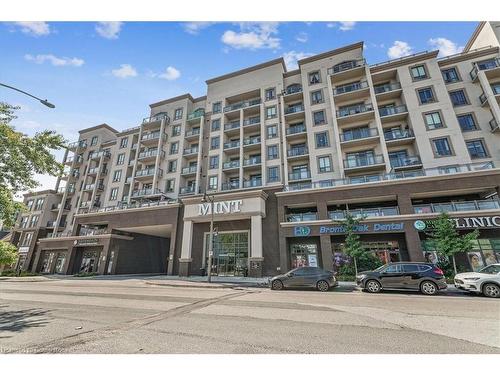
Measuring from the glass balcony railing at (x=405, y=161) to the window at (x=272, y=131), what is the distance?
48.8 ft

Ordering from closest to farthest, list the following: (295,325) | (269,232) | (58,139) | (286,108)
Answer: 1. (295,325)
2. (58,139)
3. (269,232)
4. (286,108)

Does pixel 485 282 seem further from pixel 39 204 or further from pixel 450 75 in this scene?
pixel 39 204

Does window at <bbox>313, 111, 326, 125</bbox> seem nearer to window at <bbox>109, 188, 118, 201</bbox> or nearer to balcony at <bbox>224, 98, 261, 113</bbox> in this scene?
balcony at <bbox>224, 98, 261, 113</bbox>

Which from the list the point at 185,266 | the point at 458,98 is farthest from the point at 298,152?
the point at 458,98

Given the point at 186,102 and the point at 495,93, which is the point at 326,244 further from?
the point at 186,102

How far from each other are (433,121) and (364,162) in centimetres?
892

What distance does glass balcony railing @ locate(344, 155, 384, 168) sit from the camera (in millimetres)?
26892

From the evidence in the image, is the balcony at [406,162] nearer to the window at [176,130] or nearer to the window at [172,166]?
the window at [172,166]

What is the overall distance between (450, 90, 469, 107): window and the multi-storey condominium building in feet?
0.52

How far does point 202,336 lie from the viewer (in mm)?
5824

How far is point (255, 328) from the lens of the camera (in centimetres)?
650

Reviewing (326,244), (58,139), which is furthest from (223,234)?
(58,139)

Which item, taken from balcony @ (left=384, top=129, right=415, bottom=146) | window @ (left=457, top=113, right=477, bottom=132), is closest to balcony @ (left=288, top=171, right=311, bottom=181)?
balcony @ (left=384, top=129, right=415, bottom=146)

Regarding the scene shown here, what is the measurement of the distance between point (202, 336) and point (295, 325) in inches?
105
